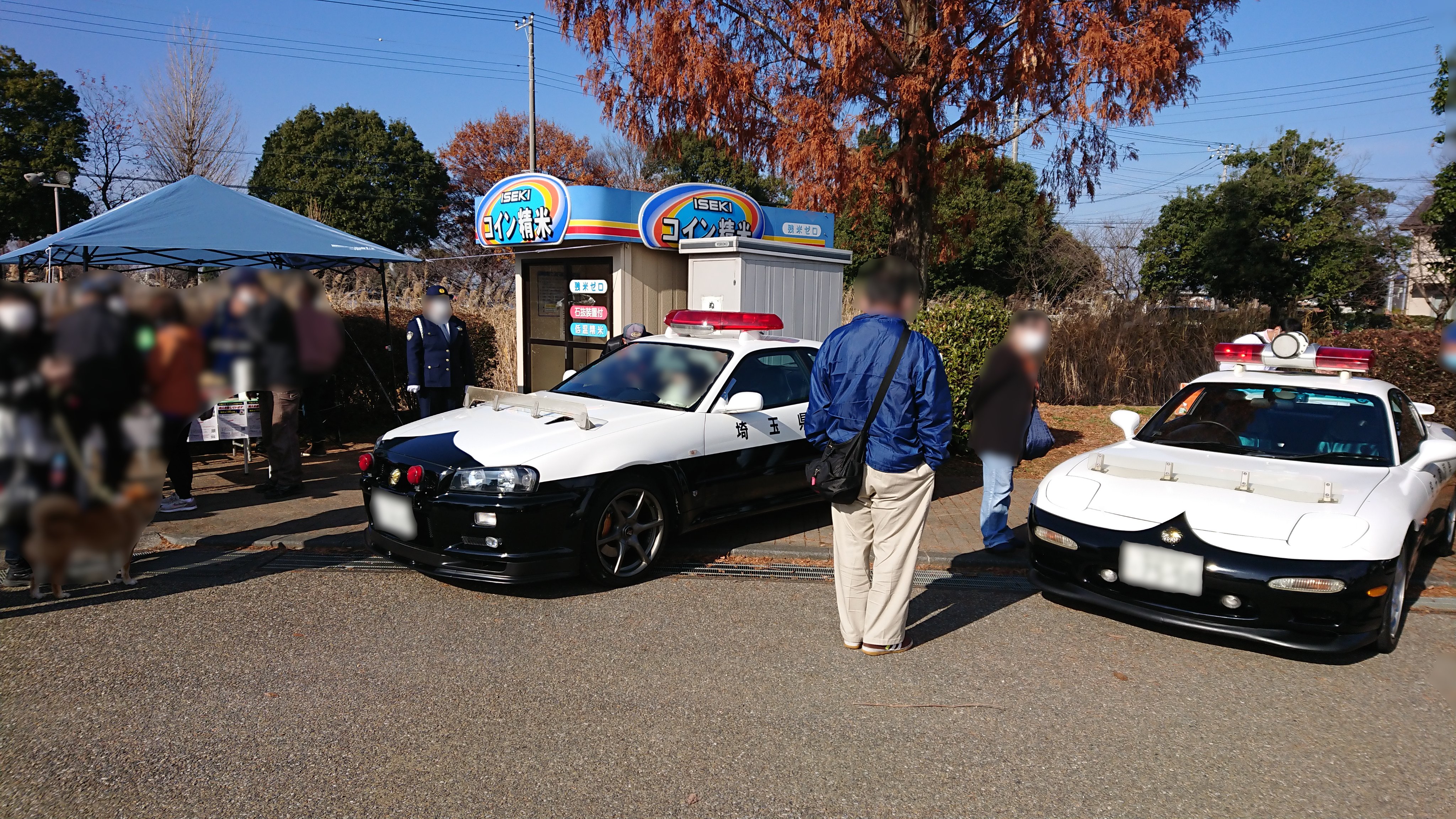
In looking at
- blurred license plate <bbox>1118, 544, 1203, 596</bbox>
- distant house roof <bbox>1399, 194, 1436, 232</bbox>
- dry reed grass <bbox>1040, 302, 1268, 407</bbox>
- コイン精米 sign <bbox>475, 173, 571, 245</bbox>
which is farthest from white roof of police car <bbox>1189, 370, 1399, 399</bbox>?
distant house roof <bbox>1399, 194, 1436, 232</bbox>

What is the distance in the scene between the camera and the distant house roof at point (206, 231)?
274 inches

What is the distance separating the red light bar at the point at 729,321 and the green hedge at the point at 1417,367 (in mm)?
6219

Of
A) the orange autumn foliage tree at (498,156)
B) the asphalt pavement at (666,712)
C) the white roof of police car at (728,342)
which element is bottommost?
the asphalt pavement at (666,712)

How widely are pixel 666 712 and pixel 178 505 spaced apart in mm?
5309

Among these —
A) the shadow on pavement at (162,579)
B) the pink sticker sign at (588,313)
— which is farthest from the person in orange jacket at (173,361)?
the pink sticker sign at (588,313)

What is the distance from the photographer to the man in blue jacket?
4.27m

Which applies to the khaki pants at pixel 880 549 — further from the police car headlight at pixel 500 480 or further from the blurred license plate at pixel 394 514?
the blurred license plate at pixel 394 514

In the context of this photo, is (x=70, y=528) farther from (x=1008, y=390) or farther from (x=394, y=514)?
(x=394, y=514)

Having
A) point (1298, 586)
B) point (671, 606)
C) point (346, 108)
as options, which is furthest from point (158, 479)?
point (346, 108)

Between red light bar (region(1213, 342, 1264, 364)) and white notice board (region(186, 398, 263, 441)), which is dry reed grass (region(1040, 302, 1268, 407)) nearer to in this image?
red light bar (region(1213, 342, 1264, 364))

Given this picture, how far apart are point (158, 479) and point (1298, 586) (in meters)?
4.80

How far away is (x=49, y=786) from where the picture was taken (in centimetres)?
325

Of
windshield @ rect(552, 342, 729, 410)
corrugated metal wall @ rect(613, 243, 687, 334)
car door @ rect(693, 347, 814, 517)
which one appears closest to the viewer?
car door @ rect(693, 347, 814, 517)

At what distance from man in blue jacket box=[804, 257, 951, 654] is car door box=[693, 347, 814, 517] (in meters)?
1.62
